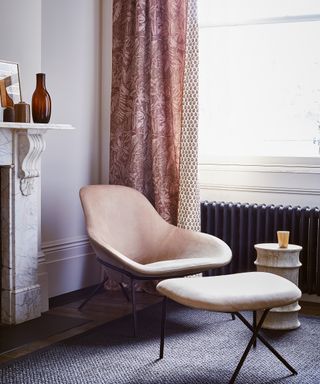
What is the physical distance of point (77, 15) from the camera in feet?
15.3

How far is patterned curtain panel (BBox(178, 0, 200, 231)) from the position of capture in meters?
4.55

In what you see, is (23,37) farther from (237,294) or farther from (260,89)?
(237,294)

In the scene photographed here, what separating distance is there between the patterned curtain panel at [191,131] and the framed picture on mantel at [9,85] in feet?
3.96

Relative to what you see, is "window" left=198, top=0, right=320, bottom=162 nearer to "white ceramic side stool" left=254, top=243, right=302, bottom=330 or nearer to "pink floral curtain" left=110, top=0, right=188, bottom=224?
"pink floral curtain" left=110, top=0, right=188, bottom=224

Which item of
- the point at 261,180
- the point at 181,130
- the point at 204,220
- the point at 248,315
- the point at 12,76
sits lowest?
the point at 248,315

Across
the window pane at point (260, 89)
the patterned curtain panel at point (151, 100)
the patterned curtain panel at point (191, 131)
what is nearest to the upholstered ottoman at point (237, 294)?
the patterned curtain panel at point (191, 131)

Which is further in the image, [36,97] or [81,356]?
[36,97]

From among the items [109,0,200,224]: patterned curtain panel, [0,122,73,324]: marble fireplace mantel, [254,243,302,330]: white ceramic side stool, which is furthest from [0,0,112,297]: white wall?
[254,243,302,330]: white ceramic side stool

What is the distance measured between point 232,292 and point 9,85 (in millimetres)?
1817

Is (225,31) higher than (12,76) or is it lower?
higher

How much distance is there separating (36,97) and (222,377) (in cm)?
189

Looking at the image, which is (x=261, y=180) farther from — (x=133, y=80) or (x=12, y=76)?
(x=12, y=76)

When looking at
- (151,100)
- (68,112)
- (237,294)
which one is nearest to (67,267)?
(68,112)

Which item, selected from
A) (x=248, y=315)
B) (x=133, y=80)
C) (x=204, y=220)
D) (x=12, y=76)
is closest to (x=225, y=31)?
(x=133, y=80)
